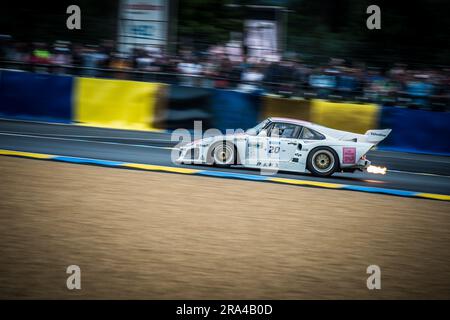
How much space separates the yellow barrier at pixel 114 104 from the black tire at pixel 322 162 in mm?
6226

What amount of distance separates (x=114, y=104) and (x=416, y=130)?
7856 mm

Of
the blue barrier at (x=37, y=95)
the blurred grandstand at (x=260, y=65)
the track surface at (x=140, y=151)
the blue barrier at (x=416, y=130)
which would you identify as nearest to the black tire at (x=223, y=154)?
the track surface at (x=140, y=151)

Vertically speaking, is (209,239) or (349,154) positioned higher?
(349,154)

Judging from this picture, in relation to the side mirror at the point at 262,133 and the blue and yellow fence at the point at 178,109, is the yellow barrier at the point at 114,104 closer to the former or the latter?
the blue and yellow fence at the point at 178,109

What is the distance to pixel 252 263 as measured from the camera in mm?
5664

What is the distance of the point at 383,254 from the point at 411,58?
10.6 meters

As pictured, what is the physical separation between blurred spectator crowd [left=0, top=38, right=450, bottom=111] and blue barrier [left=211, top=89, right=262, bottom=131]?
55 cm

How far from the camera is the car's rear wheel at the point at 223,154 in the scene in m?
10.5

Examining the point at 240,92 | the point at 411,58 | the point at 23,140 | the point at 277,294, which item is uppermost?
the point at 411,58

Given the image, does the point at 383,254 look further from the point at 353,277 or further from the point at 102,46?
the point at 102,46

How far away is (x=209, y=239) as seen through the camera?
632cm

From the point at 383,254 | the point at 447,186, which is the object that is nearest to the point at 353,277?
the point at 383,254

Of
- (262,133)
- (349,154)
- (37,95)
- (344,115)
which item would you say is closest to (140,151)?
(262,133)

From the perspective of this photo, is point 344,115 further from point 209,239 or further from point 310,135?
point 209,239
